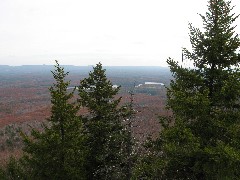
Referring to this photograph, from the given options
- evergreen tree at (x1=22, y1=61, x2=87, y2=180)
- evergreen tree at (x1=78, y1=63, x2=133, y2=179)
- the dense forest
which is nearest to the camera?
the dense forest

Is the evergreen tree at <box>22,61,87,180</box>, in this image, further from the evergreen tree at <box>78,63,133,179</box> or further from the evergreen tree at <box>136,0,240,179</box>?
the evergreen tree at <box>136,0,240,179</box>

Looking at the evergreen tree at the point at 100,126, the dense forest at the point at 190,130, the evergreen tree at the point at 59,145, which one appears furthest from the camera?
the evergreen tree at the point at 100,126

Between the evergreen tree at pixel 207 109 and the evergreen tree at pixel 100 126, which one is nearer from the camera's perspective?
the evergreen tree at pixel 207 109

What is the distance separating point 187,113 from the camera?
11969 millimetres

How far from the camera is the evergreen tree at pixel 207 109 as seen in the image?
36.6ft

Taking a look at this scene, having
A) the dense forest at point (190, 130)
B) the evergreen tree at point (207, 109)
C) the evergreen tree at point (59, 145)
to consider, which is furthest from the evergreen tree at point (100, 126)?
the evergreen tree at point (207, 109)

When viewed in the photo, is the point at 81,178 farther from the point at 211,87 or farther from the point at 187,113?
the point at 211,87

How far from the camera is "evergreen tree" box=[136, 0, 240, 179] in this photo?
11.2 metres

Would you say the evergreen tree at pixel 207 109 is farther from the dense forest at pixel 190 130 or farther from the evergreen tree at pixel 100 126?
the evergreen tree at pixel 100 126

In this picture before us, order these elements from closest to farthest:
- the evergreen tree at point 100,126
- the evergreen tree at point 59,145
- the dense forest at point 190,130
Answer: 1. the dense forest at point 190,130
2. the evergreen tree at point 59,145
3. the evergreen tree at point 100,126

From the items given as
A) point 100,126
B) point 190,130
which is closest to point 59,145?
point 100,126

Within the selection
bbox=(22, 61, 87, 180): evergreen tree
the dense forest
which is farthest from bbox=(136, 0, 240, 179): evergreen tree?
bbox=(22, 61, 87, 180): evergreen tree

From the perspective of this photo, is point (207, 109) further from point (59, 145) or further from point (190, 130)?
point (59, 145)

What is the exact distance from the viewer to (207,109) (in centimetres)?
1151
